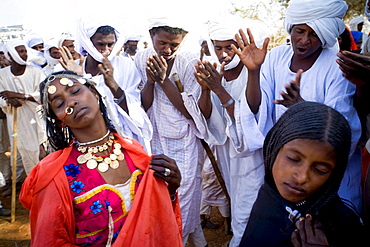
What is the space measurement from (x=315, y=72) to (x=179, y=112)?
55.5 inches

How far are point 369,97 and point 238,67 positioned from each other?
1.23 metres

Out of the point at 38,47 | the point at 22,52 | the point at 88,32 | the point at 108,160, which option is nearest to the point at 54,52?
the point at 22,52

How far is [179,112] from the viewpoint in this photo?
3.43 meters

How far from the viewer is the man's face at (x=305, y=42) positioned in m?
2.58

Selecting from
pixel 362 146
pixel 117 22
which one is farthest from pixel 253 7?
pixel 362 146

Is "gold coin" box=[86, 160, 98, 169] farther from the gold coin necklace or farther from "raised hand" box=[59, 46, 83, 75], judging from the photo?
"raised hand" box=[59, 46, 83, 75]

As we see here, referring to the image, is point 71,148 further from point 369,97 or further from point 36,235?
point 369,97

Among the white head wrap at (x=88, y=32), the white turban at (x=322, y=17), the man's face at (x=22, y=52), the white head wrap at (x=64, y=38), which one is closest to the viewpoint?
the white turban at (x=322, y=17)

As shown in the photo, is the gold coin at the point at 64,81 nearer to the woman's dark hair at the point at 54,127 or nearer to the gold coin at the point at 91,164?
the woman's dark hair at the point at 54,127

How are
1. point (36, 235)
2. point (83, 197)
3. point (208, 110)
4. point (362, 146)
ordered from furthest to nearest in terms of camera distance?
1. point (208, 110)
2. point (362, 146)
3. point (83, 197)
4. point (36, 235)

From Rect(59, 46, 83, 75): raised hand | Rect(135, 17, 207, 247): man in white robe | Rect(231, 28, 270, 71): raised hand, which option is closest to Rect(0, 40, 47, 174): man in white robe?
Rect(59, 46, 83, 75): raised hand

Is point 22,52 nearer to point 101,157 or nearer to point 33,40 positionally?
point 33,40

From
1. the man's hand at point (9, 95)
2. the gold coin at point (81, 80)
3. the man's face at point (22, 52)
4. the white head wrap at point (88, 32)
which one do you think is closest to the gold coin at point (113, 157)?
the gold coin at point (81, 80)

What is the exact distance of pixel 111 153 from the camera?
81.9 inches
